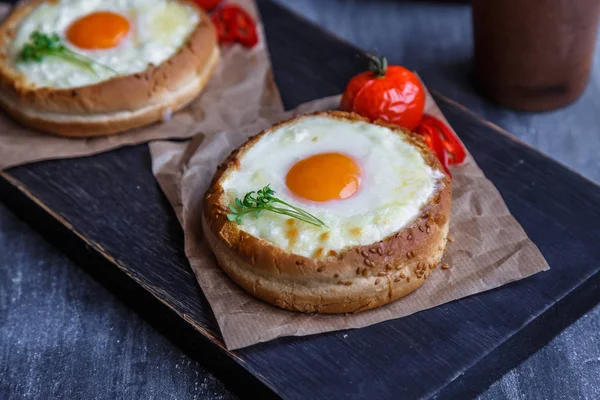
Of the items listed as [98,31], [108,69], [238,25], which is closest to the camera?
[108,69]

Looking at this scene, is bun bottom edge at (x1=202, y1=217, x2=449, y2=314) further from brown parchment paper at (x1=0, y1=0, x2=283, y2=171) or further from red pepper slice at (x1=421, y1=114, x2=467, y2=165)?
brown parchment paper at (x1=0, y1=0, x2=283, y2=171)

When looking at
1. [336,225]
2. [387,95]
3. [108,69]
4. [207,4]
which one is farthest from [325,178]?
[207,4]

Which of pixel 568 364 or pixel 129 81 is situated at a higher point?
pixel 129 81

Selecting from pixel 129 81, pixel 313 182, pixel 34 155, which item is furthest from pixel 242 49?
pixel 313 182

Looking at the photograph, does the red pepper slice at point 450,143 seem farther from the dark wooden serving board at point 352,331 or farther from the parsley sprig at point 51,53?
→ the parsley sprig at point 51,53

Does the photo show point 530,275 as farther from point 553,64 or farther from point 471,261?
point 553,64

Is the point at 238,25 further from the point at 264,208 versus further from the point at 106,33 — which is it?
the point at 264,208

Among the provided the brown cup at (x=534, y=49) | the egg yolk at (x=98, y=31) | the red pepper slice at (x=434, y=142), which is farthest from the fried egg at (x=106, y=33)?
the brown cup at (x=534, y=49)
